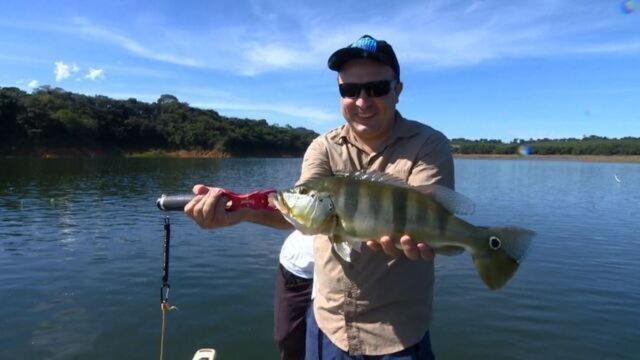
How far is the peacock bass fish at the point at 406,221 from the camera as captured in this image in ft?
11.4

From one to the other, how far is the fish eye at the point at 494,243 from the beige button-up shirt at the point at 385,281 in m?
0.52

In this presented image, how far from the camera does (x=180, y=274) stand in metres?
16.9

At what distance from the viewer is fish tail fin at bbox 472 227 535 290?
11.3 ft

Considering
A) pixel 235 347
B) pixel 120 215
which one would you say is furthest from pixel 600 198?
pixel 235 347

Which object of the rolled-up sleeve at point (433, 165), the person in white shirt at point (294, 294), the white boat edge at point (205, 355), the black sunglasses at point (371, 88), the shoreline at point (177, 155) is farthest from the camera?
the shoreline at point (177, 155)

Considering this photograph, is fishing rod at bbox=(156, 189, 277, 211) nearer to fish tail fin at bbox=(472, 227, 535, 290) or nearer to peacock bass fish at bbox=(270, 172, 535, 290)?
peacock bass fish at bbox=(270, 172, 535, 290)

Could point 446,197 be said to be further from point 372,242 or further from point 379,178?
point 372,242

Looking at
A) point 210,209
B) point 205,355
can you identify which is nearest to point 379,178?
point 210,209

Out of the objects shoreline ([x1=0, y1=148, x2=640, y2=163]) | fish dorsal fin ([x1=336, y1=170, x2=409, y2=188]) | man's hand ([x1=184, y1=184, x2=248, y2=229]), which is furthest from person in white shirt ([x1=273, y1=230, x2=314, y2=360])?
shoreline ([x1=0, y1=148, x2=640, y2=163])

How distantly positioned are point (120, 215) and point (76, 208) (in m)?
4.35

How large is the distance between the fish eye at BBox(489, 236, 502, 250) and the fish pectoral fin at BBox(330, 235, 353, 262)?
0.96 meters

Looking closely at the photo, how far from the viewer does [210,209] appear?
391cm

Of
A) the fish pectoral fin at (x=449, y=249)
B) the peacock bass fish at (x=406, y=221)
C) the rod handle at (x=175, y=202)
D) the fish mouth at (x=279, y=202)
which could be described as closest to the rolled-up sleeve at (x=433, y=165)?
the peacock bass fish at (x=406, y=221)

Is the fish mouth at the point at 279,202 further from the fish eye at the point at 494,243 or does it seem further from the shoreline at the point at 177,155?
→ the shoreline at the point at 177,155
